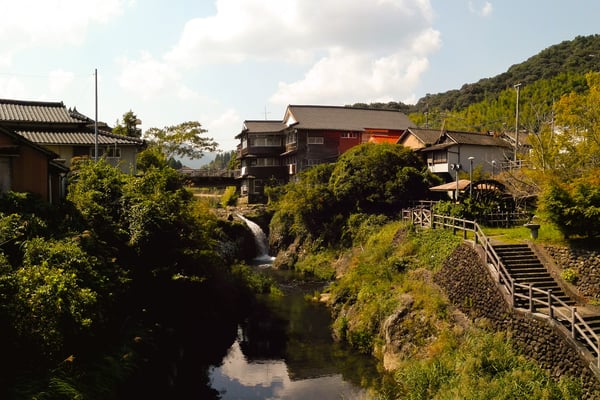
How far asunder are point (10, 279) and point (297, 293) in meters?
22.3

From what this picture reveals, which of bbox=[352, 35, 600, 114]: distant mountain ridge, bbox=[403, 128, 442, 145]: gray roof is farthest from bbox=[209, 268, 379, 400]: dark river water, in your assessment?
bbox=[352, 35, 600, 114]: distant mountain ridge

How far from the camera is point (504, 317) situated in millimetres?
17328

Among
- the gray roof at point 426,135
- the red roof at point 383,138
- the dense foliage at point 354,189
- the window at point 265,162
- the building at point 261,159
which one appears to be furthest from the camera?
the window at point 265,162

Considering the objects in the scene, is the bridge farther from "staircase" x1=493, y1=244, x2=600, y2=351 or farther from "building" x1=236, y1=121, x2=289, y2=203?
"staircase" x1=493, y1=244, x2=600, y2=351

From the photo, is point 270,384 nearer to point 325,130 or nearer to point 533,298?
point 533,298

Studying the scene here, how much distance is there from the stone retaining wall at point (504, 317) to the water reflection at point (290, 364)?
5060mm

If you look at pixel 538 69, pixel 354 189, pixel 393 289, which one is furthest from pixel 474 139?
pixel 538 69

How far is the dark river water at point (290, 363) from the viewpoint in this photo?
59.3ft

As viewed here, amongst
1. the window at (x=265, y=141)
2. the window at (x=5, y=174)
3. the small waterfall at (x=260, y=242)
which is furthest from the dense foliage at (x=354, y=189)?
the window at (x=5, y=174)

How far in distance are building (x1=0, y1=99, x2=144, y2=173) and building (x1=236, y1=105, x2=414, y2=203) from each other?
2251 cm

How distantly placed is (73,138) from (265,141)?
28.2 meters

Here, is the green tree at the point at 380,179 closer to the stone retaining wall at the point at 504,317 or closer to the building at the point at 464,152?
the building at the point at 464,152

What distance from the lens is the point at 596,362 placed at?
13.1 m

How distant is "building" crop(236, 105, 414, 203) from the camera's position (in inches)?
2169
